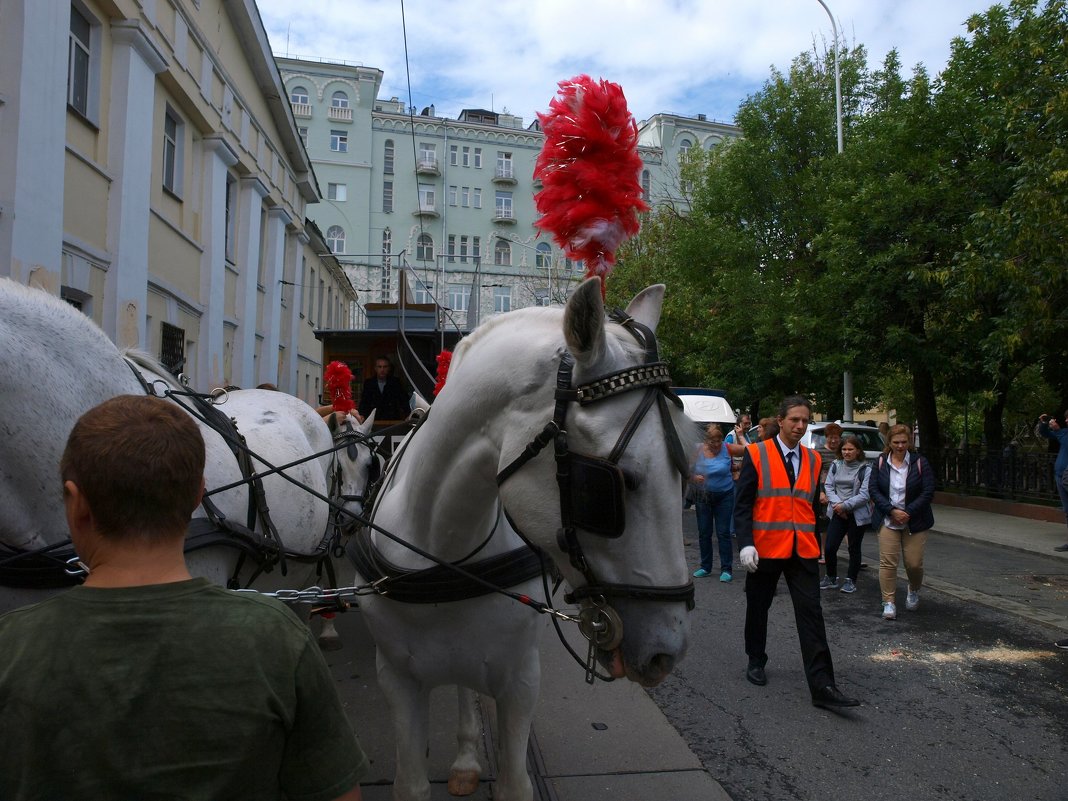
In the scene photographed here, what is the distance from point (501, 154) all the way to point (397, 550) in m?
48.5

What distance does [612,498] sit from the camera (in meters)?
1.80

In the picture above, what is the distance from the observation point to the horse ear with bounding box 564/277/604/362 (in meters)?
1.87

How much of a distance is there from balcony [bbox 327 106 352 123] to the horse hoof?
1837 inches

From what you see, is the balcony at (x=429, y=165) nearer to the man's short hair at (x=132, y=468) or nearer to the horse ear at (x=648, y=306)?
the horse ear at (x=648, y=306)

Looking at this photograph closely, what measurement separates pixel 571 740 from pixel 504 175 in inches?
1822

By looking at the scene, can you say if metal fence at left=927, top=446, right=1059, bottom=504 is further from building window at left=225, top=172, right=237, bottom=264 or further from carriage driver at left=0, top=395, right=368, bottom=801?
building window at left=225, top=172, right=237, bottom=264

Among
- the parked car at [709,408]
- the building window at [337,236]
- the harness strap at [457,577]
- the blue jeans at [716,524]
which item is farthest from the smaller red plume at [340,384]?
the building window at [337,236]

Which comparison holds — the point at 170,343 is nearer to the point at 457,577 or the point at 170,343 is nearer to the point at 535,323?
the point at 457,577

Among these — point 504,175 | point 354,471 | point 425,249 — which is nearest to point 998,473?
point 354,471

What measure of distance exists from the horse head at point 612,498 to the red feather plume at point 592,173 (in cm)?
57

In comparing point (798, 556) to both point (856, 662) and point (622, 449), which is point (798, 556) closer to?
point (856, 662)

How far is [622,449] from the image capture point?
1850mm

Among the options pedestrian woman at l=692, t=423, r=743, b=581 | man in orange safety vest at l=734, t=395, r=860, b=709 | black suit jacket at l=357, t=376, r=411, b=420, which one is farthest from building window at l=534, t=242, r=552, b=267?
man in orange safety vest at l=734, t=395, r=860, b=709

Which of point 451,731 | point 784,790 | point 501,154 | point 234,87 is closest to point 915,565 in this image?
point 784,790
